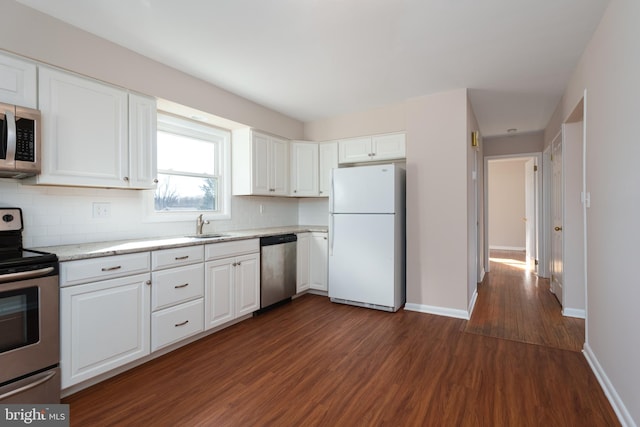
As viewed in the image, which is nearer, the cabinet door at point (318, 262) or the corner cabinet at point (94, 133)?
the corner cabinet at point (94, 133)

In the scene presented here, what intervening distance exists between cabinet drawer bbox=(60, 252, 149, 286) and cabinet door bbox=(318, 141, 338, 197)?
8.33 feet

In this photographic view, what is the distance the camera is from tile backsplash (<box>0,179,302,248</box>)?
2.11m

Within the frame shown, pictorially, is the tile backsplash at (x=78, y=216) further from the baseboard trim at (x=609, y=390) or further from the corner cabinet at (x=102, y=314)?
the baseboard trim at (x=609, y=390)

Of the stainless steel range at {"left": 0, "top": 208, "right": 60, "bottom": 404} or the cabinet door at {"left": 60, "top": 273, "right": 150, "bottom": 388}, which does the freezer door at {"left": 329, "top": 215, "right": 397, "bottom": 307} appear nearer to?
the cabinet door at {"left": 60, "top": 273, "right": 150, "bottom": 388}

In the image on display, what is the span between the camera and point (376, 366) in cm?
229

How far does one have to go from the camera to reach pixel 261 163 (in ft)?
12.5

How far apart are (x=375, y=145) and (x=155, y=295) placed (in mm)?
2982

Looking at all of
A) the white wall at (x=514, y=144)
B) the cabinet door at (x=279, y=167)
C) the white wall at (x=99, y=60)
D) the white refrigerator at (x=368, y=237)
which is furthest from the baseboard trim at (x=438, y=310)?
the white wall at (x=514, y=144)

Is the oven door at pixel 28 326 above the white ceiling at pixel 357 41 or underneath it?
underneath

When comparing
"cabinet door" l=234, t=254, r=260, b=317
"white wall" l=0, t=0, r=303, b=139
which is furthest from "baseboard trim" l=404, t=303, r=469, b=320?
"white wall" l=0, t=0, r=303, b=139

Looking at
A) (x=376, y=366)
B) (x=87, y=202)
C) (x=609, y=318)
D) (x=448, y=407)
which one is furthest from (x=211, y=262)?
(x=609, y=318)

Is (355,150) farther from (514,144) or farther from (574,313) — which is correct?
(514,144)

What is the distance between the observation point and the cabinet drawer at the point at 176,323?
233 centimetres

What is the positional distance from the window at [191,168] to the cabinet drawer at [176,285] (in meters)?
0.79
